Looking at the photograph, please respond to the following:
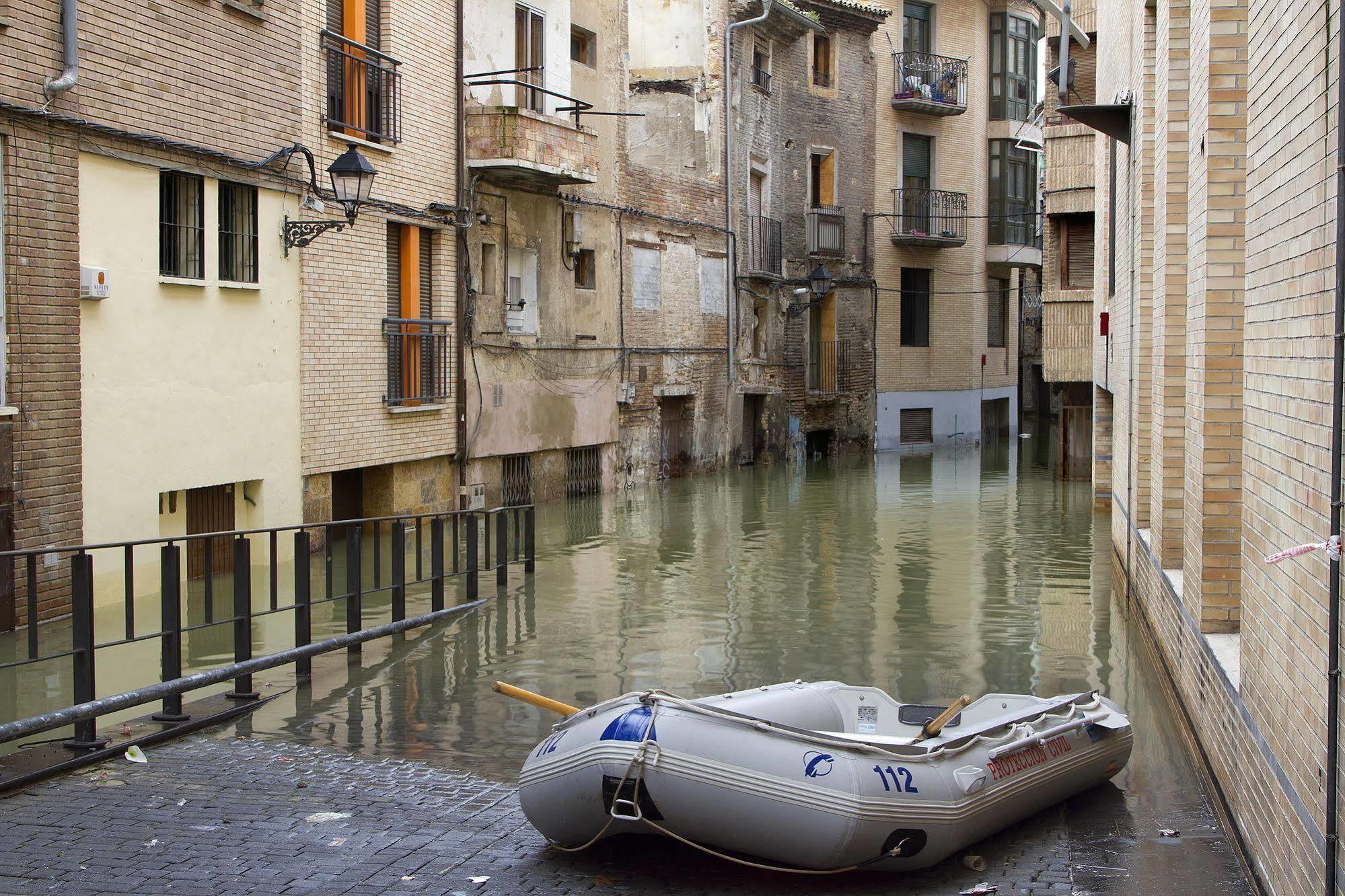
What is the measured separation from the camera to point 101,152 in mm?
13336

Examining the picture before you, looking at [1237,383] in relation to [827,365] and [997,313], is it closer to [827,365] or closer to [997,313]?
[827,365]

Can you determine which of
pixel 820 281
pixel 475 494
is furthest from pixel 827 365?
pixel 475 494

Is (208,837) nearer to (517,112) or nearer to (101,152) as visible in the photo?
(101,152)

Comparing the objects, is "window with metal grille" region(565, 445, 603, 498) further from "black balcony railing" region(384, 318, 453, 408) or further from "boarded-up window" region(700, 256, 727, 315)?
"boarded-up window" region(700, 256, 727, 315)

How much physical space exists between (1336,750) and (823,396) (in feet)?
105

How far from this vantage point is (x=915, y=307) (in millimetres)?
40188

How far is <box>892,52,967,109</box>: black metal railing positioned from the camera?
3878 centimetres

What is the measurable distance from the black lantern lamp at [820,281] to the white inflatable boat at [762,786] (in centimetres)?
2801

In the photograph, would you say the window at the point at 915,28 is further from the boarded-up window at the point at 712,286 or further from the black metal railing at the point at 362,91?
the black metal railing at the point at 362,91

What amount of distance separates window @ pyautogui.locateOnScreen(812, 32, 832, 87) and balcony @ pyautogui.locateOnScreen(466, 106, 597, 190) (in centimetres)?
1538

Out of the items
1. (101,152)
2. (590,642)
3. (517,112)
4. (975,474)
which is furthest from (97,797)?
(975,474)

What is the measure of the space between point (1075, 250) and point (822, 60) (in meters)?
11.6

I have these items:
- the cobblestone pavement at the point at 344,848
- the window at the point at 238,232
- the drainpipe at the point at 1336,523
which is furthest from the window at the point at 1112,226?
the drainpipe at the point at 1336,523

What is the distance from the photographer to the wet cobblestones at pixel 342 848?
6.07 metres
